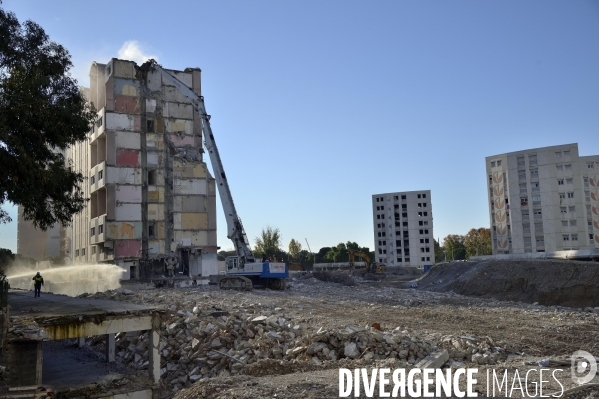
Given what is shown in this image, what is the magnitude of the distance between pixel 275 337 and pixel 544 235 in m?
71.2

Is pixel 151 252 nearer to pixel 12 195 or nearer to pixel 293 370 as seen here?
pixel 12 195

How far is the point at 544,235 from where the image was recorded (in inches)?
3051

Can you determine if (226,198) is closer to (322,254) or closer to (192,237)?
(192,237)

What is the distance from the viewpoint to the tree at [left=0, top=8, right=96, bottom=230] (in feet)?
58.9

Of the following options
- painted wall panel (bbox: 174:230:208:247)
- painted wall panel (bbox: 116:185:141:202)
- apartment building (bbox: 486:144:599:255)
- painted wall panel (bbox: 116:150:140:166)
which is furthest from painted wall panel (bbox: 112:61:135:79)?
apartment building (bbox: 486:144:599:255)

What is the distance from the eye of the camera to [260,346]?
51.3 feet

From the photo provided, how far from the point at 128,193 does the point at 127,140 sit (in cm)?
533

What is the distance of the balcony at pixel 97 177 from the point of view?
52.2m

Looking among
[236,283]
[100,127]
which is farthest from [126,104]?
[236,283]

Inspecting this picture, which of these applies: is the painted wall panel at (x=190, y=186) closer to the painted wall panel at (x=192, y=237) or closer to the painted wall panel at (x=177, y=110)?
the painted wall panel at (x=192, y=237)

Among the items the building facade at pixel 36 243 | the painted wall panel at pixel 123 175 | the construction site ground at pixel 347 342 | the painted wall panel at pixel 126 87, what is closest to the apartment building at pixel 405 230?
the building facade at pixel 36 243

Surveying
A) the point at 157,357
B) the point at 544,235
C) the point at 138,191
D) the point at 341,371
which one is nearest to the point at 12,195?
the point at 157,357

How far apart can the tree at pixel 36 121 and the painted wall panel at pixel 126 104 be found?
31945 millimetres

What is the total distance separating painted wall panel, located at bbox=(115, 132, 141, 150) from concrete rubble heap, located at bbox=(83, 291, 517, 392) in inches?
1424
